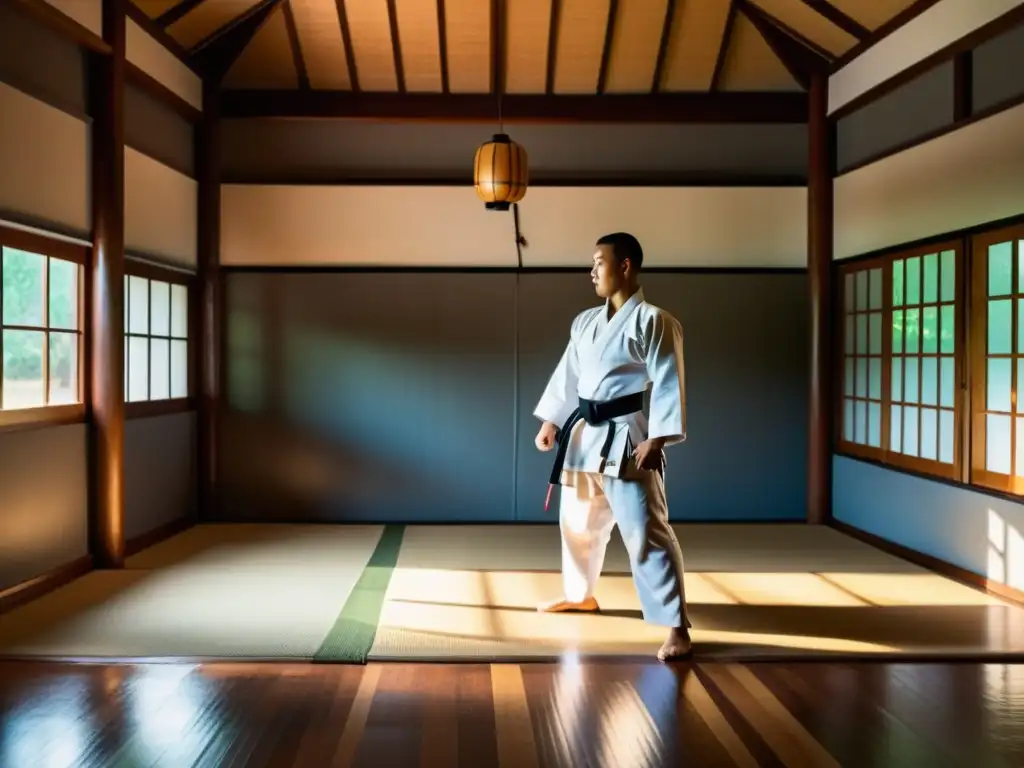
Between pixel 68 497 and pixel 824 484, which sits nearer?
pixel 68 497

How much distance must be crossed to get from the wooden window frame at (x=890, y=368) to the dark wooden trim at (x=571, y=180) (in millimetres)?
746

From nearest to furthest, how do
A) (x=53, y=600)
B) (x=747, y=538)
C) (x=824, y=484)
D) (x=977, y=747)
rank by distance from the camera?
(x=977, y=747)
(x=53, y=600)
(x=747, y=538)
(x=824, y=484)

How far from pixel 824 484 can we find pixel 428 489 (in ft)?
7.71

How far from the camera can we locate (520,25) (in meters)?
6.14

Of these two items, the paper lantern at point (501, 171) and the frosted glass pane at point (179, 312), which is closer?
the paper lantern at point (501, 171)

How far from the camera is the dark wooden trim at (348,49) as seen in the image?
600cm

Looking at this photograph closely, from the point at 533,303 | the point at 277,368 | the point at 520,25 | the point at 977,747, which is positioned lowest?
the point at 977,747

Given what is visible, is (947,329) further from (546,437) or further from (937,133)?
(546,437)

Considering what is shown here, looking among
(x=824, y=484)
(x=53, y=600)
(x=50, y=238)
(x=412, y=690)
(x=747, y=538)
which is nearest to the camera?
(x=412, y=690)

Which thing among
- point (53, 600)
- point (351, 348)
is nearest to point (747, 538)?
point (351, 348)

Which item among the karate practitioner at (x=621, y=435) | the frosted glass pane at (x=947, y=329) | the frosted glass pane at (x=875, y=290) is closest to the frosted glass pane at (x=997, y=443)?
the frosted glass pane at (x=947, y=329)

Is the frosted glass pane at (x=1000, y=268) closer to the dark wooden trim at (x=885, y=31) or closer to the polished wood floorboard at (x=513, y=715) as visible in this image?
the dark wooden trim at (x=885, y=31)

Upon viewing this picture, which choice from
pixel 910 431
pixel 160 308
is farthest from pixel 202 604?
pixel 910 431

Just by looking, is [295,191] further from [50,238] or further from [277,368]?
[50,238]
